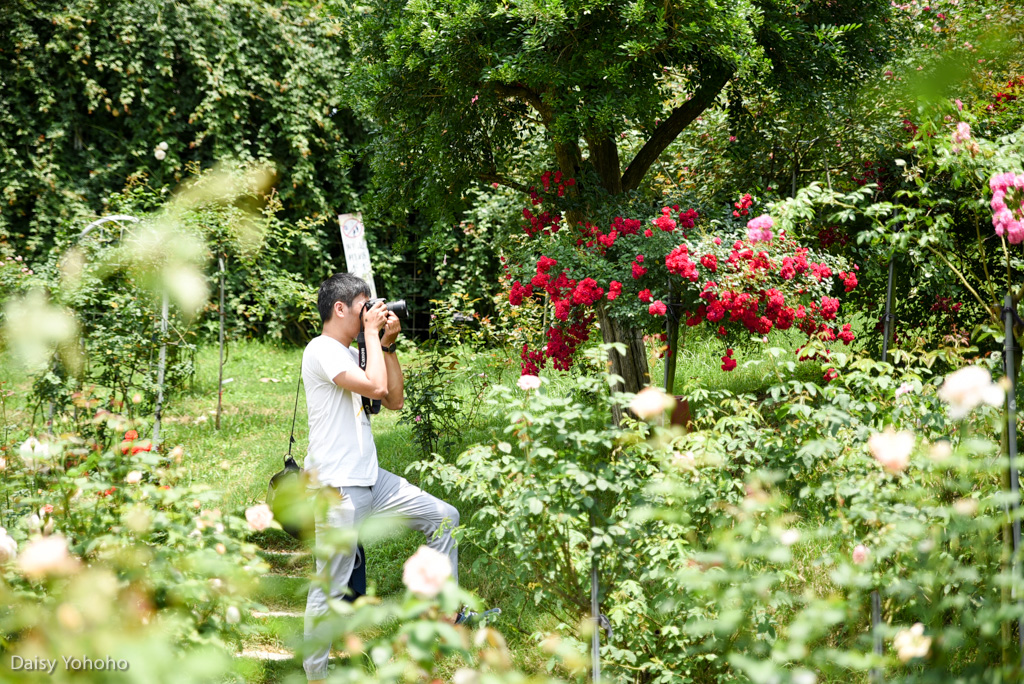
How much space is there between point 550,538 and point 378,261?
27.7ft

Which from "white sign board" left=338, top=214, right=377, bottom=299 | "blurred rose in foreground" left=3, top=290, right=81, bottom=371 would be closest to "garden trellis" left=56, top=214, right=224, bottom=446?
"blurred rose in foreground" left=3, top=290, right=81, bottom=371

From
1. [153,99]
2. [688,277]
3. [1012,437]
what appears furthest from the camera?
[153,99]

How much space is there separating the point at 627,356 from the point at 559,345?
62 centimetres

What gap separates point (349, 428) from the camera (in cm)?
266

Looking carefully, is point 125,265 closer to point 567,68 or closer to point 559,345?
point 559,345

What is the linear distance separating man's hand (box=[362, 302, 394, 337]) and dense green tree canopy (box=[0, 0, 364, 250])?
5802 millimetres

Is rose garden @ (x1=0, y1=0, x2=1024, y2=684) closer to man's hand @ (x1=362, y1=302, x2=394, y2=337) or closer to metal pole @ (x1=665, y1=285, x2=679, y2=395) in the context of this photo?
metal pole @ (x1=665, y1=285, x2=679, y2=395)

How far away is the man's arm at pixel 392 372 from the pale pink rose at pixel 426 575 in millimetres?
1747

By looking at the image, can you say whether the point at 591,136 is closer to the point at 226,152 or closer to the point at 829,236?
the point at 829,236

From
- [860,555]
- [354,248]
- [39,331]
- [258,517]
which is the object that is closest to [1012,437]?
[860,555]

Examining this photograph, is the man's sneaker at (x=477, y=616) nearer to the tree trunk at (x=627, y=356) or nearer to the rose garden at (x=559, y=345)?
the rose garden at (x=559, y=345)

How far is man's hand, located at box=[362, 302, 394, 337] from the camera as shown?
2736 millimetres

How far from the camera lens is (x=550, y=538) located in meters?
2.15

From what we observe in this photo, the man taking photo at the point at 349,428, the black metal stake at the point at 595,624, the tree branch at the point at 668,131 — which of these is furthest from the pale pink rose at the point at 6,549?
the tree branch at the point at 668,131
